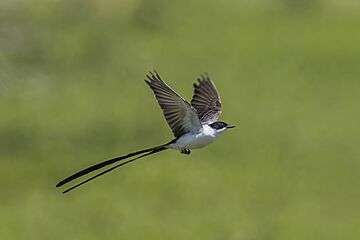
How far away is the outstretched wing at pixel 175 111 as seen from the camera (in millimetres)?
4328

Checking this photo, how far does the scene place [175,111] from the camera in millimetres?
4363

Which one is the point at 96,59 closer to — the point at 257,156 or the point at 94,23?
the point at 94,23

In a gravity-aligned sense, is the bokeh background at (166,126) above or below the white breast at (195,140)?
above

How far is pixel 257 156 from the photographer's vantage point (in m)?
9.68

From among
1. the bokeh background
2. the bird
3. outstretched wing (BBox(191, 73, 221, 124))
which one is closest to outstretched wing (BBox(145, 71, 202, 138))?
the bird

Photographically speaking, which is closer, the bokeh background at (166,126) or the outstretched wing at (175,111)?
the outstretched wing at (175,111)

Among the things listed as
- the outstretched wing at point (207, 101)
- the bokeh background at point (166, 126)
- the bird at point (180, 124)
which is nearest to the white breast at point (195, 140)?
the bird at point (180, 124)

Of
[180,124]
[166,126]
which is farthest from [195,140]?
[166,126]

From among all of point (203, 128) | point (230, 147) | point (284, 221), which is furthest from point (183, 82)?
point (203, 128)

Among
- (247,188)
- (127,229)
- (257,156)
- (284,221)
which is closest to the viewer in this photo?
(127,229)

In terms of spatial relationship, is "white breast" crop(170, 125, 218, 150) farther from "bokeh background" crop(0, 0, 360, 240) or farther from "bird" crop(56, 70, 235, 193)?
"bokeh background" crop(0, 0, 360, 240)

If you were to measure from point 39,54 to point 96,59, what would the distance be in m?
0.69

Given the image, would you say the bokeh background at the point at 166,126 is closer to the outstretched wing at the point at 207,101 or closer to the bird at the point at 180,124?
the outstretched wing at the point at 207,101

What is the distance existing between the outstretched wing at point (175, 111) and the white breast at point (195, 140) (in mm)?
26
